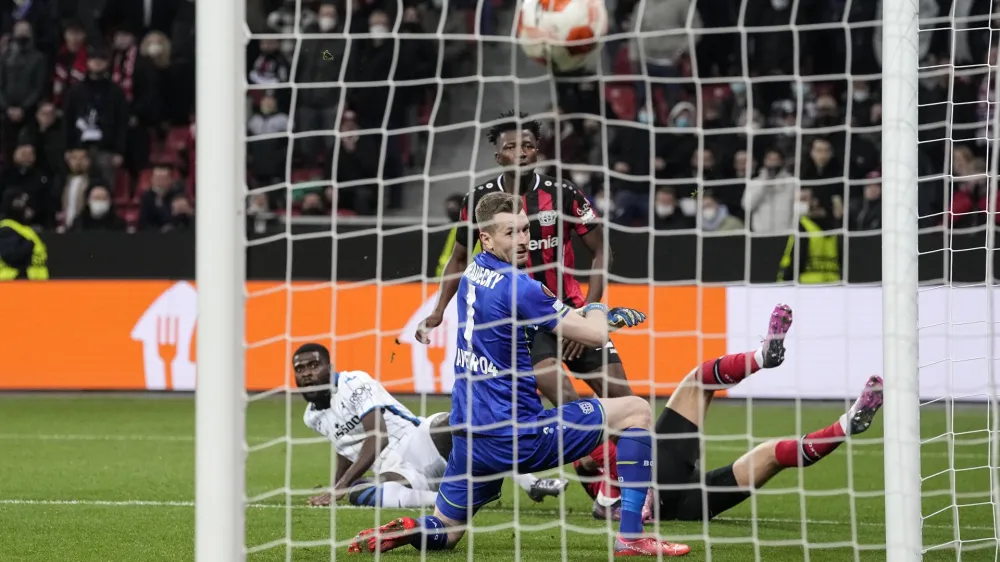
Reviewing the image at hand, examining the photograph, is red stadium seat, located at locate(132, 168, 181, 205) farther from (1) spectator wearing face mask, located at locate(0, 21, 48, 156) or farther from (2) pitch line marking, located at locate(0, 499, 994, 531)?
(2) pitch line marking, located at locate(0, 499, 994, 531)

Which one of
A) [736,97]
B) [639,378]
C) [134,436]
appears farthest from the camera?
[736,97]

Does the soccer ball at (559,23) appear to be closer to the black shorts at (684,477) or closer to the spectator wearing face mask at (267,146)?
the black shorts at (684,477)

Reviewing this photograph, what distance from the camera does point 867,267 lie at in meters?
11.6

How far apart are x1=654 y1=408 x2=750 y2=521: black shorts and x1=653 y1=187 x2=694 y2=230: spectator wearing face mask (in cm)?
659

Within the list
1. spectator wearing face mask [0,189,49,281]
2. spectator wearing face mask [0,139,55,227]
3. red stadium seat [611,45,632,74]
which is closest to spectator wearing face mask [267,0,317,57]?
spectator wearing face mask [0,139,55,227]

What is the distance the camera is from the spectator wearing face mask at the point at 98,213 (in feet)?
44.2

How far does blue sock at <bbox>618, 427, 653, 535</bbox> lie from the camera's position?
208 inches

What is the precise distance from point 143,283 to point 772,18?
7.15 meters

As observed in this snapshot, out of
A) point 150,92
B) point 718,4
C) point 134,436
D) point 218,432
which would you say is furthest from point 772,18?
point 218,432

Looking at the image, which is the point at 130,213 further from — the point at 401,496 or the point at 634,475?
the point at 634,475

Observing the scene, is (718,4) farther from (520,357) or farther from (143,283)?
(520,357)

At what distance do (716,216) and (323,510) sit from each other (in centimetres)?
665

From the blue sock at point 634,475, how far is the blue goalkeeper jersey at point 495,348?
432 mm

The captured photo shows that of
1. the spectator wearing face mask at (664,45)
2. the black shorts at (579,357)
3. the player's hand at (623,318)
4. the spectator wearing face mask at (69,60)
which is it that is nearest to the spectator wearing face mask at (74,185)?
the spectator wearing face mask at (69,60)
